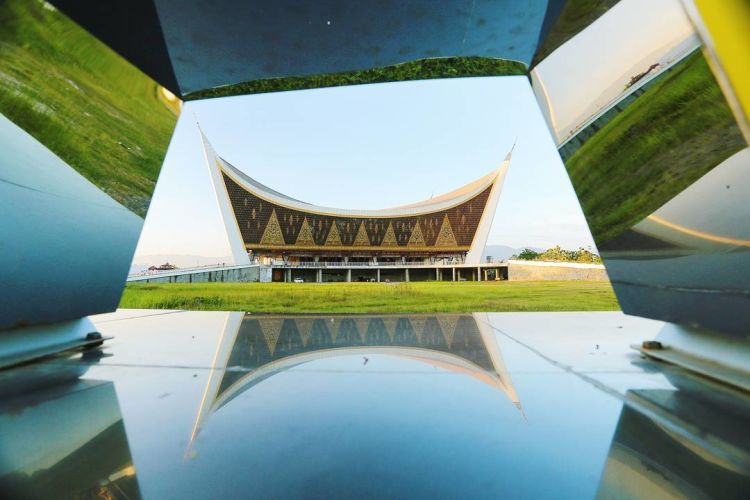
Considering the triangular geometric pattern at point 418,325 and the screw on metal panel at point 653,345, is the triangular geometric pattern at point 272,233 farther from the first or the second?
the screw on metal panel at point 653,345

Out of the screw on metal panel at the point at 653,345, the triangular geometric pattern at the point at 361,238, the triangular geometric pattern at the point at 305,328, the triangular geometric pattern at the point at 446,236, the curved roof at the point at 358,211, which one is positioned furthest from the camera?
the triangular geometric pattern at the point at 446,236

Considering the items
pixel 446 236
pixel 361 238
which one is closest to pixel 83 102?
pixel 361 238

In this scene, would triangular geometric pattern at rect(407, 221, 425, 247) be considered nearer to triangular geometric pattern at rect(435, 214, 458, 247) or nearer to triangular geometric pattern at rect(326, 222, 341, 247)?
triangular geometric pattern at rect(435, 214, 458, 247)

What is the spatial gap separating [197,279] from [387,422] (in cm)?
1912

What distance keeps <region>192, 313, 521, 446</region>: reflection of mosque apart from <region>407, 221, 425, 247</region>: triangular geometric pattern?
30.5 meters

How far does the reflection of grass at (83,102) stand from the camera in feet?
5.35

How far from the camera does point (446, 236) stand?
113ft

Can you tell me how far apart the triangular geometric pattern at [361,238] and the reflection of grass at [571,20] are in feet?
104

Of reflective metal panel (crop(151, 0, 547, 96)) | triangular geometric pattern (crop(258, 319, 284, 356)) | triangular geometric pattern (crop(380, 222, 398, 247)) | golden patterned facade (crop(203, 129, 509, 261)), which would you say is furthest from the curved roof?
reflective metal panel (crop(151, 0, 547, 96))

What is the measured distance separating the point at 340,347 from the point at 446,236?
32796mm

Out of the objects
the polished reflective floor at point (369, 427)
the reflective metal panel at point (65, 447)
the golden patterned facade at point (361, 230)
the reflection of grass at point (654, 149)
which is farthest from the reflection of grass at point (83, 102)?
the golden patterned facade at point (361, 230)

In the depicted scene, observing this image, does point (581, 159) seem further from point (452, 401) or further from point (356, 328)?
point (356, 328)

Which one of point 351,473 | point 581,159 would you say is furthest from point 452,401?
point 581,159

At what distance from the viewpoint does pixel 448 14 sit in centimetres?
178
